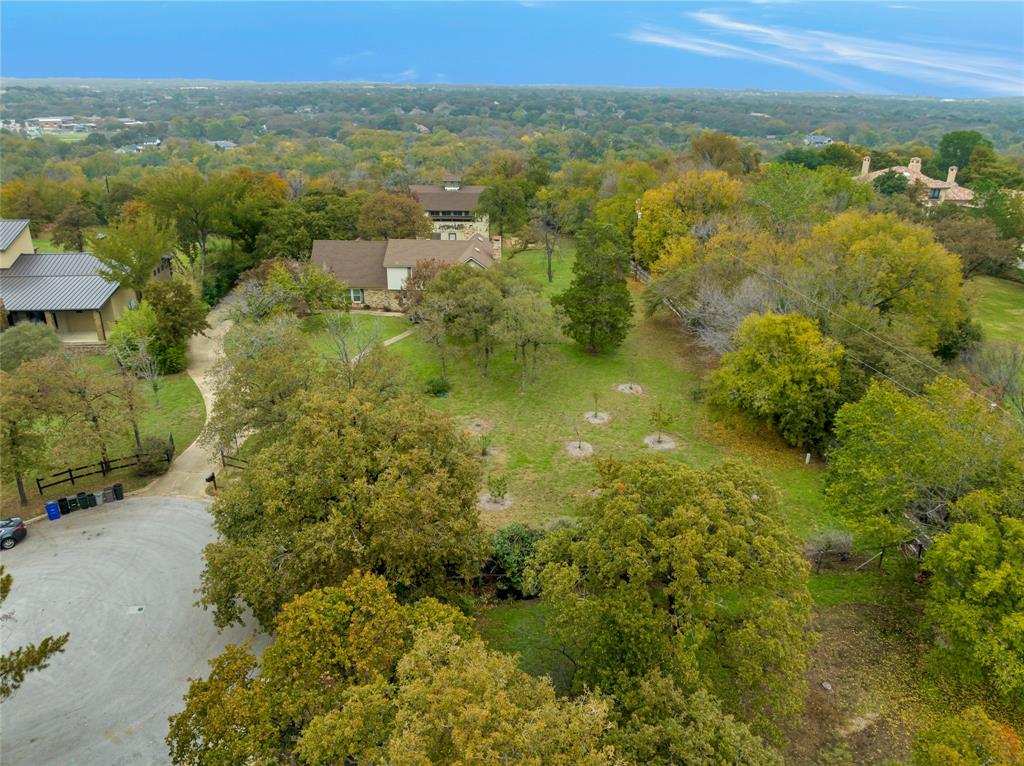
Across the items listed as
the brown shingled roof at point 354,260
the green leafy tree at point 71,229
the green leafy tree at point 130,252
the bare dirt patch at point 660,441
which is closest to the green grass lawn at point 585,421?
the bare dirt patch at point 660,441

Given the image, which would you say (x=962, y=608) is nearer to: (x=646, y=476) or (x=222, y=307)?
(x=646, y=476)

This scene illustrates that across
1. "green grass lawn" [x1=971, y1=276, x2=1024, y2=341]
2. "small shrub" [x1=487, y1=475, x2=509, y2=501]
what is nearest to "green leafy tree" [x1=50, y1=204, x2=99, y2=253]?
"small shrub" [x1=487, y1=475, x2=509, y2=501]

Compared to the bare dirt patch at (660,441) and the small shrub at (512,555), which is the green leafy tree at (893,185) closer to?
the bare dirt patch at (660,441)

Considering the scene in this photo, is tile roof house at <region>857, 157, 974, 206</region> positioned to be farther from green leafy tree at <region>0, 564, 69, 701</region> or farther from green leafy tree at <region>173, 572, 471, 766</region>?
green leafy tree at <region>0, 564, 69, 701</region>

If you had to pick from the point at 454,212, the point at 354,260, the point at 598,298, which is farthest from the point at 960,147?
the point at 354,260

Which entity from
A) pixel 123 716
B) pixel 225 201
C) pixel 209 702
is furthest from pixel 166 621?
pixel 225 201

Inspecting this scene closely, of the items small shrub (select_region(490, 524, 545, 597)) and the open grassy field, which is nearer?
small shrub (select_region(490, 524, 545, 597))
